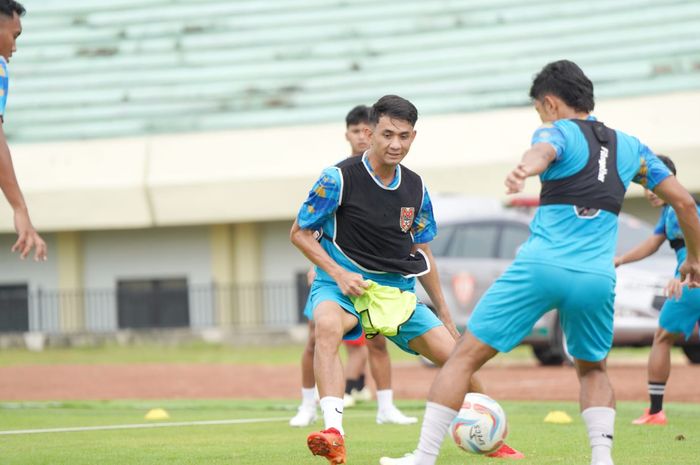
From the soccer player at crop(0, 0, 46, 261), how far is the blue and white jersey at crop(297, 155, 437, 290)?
1852 millimetres

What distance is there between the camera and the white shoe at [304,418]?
34.8 ft

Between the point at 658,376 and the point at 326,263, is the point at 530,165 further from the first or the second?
the point at 658,376

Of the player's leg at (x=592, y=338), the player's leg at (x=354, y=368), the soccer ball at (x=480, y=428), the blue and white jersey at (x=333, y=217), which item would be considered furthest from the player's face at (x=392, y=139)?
the player's leg at (x=354, y=368)

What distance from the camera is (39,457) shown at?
8195mm

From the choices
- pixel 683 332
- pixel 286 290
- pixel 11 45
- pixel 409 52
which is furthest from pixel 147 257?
pixel 11 45

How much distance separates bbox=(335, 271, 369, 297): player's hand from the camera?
25.7ft

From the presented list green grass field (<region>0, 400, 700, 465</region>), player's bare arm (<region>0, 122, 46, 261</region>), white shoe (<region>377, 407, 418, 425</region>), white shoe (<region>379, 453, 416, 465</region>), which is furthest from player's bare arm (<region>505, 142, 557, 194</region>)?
white shoe (<region>377, 407, 418, 425</region>)

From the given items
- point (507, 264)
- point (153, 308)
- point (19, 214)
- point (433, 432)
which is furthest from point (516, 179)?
point (153, 308)

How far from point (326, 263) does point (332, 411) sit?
0.93 metres

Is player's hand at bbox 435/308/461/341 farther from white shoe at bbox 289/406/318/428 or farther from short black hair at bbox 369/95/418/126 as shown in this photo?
white shoe at bbox 289/406/318/428

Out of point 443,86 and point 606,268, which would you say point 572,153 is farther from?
point 443,86

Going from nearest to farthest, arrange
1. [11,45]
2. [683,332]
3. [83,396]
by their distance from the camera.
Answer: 1. [11,45]
2. [683,332]
3. [83,396]

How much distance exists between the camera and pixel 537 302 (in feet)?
21.2

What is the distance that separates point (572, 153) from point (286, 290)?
21.5 m
